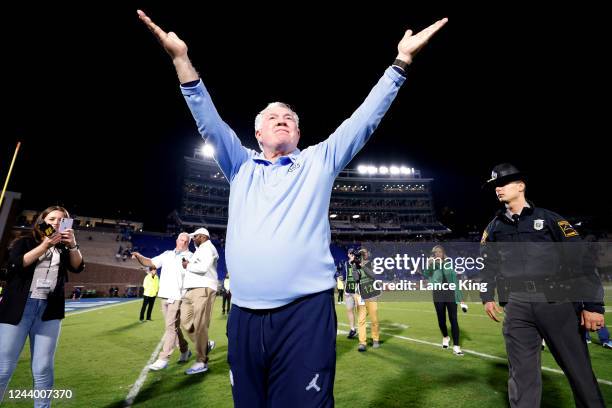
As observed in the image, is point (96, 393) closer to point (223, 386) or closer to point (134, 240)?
point (223, 386)

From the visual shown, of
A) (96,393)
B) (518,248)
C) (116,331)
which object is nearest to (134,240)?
(116,331)

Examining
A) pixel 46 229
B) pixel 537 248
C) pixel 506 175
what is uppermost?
pixel 506 175

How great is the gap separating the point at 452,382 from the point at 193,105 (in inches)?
227

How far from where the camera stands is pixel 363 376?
5676mm

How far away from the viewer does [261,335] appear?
5.24ft

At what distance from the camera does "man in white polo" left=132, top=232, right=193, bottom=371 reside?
651 centimetres

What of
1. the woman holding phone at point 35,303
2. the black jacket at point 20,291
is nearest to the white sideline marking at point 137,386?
the woman holding phone at point 35,303

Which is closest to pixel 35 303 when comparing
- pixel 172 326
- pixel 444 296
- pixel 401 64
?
pixel 172 326

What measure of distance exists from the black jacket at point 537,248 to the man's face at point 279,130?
121 inches

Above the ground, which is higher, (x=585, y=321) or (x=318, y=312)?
(x=318, y=312)

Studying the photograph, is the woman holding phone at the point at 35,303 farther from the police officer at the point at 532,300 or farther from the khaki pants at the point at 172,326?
the police officer at the point at 532,300

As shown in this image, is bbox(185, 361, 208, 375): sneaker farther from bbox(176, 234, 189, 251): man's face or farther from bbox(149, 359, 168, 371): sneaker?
bbox(176, 234, 189, 251): man's face

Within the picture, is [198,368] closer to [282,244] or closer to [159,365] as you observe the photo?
[159,365]

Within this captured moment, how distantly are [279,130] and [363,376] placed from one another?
5288mm
